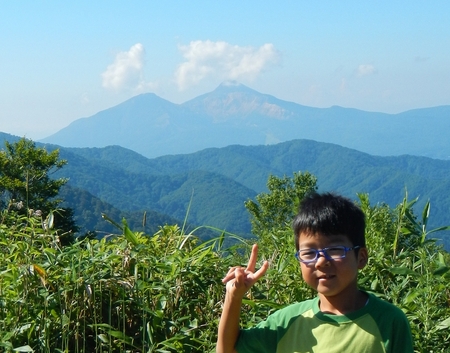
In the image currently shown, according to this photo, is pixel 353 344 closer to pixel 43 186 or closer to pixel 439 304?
pixel 439 304

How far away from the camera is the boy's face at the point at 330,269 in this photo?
1871mm

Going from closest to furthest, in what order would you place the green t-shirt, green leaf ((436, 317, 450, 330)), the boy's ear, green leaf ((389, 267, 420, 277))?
the green t-shirt, the boy's ear, green leaf ((436, 317, 450, 330)), green leaf ((389, 267, 420, 277))

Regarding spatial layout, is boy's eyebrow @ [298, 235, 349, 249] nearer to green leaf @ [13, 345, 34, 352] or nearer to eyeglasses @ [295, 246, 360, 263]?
eyeglasses @ [295, 246, 360, 263]

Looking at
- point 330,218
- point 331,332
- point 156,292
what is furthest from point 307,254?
point 156,292

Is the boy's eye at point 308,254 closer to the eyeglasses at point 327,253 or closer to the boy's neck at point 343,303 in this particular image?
the eyeglasses at point 327,253

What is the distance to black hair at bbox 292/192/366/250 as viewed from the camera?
189 cm

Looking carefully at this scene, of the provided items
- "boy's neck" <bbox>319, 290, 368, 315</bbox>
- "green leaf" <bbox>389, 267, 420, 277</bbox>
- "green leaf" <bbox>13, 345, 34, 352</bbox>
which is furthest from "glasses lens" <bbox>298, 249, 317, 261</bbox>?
"green leaf" <bbox>13, 345, 34, 352</bbox>

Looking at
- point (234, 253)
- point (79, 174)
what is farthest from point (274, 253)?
point (79, 174)

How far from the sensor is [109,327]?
261 centimetres

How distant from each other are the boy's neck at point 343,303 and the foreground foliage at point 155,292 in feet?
2.21

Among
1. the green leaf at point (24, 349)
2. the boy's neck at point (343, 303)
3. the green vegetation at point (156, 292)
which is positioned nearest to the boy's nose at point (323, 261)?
the boy's neck at point (343, 303)

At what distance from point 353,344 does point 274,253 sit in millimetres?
1214

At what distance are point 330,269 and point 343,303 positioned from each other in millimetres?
113

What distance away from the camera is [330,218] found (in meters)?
1.89
